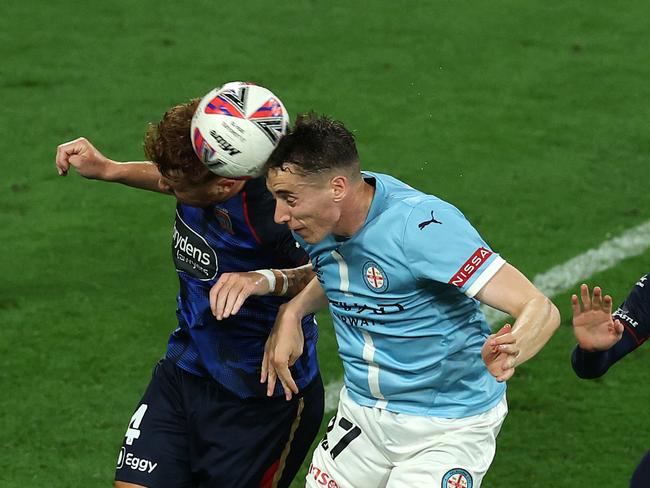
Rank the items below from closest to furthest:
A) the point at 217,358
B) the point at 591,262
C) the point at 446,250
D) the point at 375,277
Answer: the point at 446,250 < the point at 375,277 < the point at 217,358 < the point at 591,262

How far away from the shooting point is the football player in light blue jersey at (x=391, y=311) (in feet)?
14.2

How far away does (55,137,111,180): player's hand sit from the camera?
532cm

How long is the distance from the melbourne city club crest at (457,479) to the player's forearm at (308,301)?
72 centimetres

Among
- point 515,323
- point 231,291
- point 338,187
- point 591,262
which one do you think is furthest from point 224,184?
point 591,262

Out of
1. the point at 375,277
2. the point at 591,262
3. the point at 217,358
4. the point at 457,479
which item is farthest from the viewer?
the point at 591,262

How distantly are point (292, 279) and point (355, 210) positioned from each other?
0.50 m

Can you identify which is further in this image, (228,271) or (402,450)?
(228,271)

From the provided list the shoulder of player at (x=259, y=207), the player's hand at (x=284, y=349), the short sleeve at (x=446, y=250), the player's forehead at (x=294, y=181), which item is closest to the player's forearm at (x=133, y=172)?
the shoulder of player at (x=259, y=207)

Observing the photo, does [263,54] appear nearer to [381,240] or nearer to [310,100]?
[310,100]

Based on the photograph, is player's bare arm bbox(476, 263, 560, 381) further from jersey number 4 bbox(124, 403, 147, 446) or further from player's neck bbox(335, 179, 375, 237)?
jersey number 4 bbox(124, 403, 147, 446)

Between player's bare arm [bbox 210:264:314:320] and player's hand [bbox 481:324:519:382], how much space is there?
95 cm

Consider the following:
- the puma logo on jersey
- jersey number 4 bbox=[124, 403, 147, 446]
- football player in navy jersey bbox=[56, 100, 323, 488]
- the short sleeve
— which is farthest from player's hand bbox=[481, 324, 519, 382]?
jersey number 4 bbox=[124, 403, 147, 446]

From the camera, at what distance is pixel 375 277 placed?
4.53 metres

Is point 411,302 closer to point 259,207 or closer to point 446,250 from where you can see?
point 446,250
